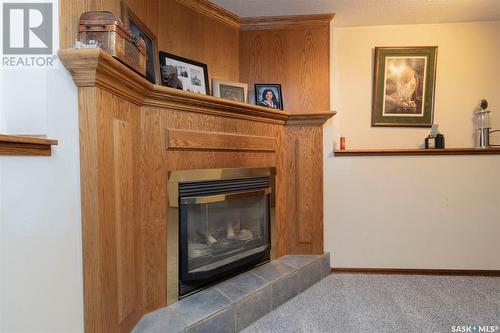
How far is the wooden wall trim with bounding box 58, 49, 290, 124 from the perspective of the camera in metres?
0.89

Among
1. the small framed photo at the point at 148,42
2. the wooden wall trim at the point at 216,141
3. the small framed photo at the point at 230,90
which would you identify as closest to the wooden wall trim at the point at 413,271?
the wooden wall trim at the point at 216,141

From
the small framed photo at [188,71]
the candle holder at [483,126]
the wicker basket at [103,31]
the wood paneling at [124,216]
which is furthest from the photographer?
the candle holder at [483,126]

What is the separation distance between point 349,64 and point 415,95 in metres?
0.70

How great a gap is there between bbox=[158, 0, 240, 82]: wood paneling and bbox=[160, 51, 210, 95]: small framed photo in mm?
66

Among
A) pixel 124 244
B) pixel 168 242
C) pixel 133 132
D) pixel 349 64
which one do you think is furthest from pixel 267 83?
pixel 124 244

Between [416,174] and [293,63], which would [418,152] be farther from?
[293,63]

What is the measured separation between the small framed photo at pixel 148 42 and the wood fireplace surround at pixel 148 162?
27 centimetres

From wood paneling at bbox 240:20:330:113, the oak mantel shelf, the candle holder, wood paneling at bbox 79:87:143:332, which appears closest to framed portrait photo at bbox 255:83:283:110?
wood paneling at bbox 240:20:330:113

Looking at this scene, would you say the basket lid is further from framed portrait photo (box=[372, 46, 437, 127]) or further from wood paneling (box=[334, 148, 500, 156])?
framed portrait photo (box=[372, 46, 437, 127])

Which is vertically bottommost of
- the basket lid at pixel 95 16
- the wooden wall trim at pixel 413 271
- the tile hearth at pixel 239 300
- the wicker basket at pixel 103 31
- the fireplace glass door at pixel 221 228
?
the wooden wall trim at pixel 413 271

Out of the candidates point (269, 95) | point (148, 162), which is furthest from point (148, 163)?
point (269, 95)

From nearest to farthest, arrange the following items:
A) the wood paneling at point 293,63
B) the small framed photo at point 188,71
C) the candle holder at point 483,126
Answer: the small framed photo at point 188,71, the wood paneling at point 293,63, the candle holder at point 483,126

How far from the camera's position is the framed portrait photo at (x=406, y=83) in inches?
93.7

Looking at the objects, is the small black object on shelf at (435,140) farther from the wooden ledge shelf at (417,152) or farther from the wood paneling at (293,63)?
the wood paneling at (293,63)
